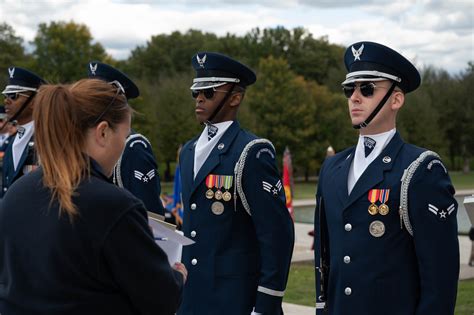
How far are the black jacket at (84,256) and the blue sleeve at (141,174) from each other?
2.96 meters

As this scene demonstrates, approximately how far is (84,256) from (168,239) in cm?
67

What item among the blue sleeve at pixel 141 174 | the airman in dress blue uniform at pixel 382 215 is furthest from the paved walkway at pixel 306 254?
the airman in dress blue uniform at pixel 382 215

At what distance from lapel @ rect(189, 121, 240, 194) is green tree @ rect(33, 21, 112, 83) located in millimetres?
55531

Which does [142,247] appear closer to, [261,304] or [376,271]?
[376,271]

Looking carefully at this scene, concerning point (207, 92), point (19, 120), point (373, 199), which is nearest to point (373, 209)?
point (373, 199)

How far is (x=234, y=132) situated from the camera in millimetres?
5664

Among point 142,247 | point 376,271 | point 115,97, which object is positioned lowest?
point 376,271

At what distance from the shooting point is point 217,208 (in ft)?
17.8

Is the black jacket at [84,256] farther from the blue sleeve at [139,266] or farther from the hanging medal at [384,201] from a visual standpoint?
the hanging medal at [384,201]

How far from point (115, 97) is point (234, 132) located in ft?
8.34

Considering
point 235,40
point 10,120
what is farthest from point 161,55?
point 10,120

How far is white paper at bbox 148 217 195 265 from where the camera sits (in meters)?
3.47

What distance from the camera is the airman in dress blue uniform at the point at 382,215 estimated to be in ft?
14.1

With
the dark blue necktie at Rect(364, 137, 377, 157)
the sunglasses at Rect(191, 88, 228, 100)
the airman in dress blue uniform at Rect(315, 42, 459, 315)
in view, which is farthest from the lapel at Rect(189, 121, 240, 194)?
the dark blue necktie at Rect(364, 137, 377, 157)
